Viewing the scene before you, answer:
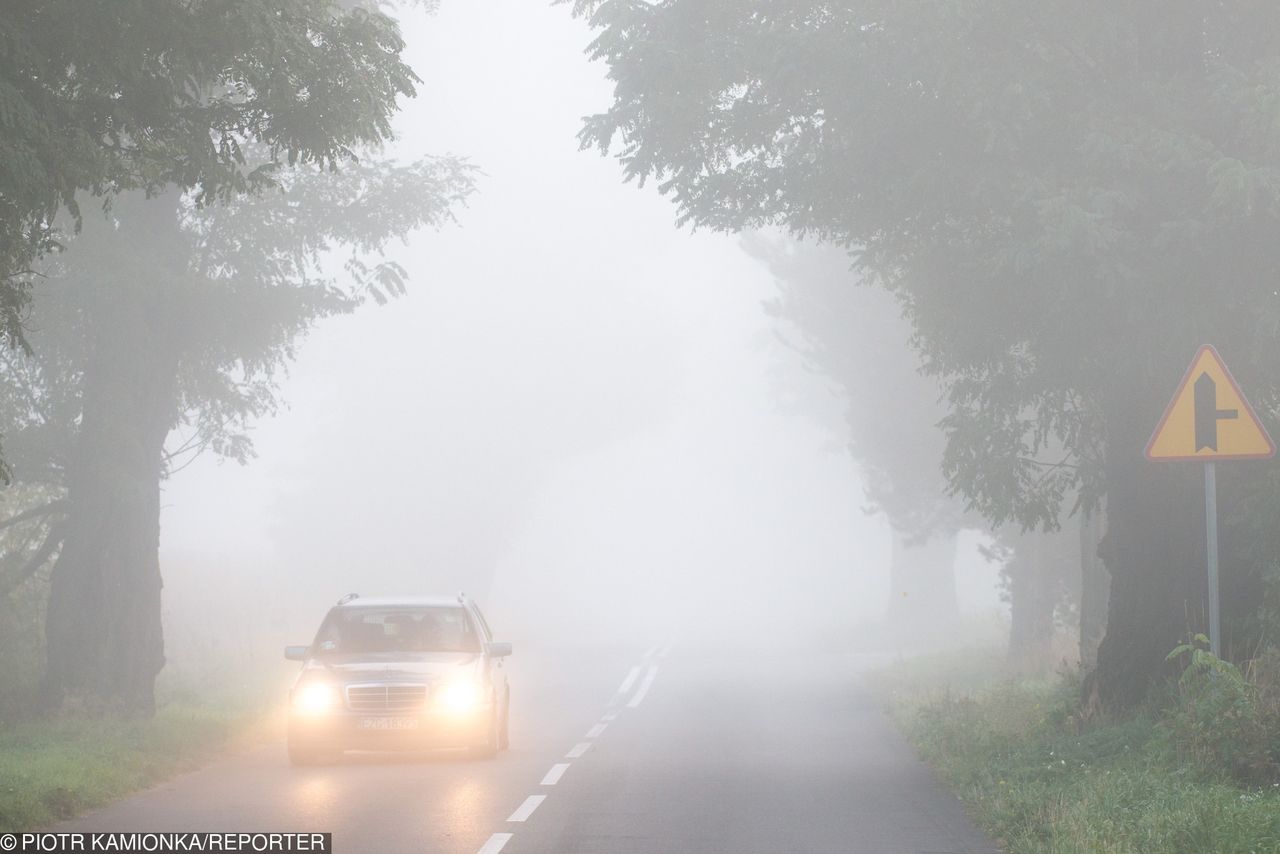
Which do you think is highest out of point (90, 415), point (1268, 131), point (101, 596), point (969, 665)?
point (1268, 131)

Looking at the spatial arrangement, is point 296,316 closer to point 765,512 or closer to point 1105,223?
point 1105,223

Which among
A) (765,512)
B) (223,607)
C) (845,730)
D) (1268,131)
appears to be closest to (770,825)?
(1268,131)

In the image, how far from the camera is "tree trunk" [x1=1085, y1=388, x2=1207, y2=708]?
50.9 ft

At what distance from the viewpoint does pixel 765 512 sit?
13750 centimetres

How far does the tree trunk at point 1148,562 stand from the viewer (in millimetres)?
15508

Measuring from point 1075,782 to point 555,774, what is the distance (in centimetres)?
498

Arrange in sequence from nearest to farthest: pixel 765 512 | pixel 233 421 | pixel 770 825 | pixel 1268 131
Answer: pixel 770 825 → pixel 1268 131 → pixel 233 421 → pixel 765 512

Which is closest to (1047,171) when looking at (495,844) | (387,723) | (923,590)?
(495,844)

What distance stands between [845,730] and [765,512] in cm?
11705

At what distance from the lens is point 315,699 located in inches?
642

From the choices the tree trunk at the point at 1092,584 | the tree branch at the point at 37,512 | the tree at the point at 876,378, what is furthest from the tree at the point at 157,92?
the tree at the point at 876,378

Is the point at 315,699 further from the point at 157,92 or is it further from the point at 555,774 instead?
the point at 157,92

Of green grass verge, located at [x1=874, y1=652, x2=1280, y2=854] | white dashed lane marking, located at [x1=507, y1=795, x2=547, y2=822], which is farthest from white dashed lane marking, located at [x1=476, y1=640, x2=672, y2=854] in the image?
green grass verge, located at [x1=874, y1=652, x2=1280, y2=854]

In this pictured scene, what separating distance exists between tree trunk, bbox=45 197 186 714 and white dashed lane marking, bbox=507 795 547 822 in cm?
757
